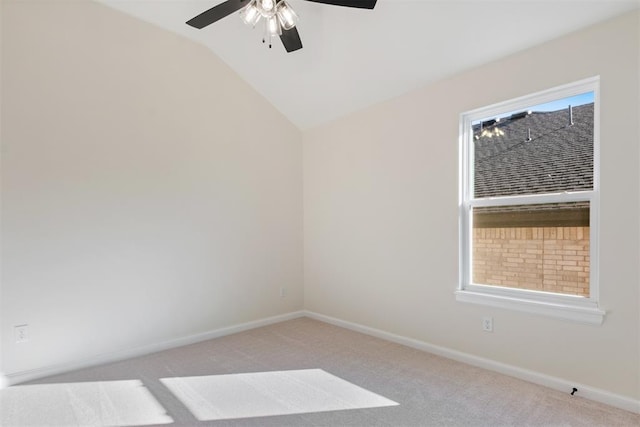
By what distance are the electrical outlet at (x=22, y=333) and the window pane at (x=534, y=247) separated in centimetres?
350

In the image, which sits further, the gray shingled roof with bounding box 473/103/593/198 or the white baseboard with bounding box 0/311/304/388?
the white baseboard with bounding box 0/311/304/388

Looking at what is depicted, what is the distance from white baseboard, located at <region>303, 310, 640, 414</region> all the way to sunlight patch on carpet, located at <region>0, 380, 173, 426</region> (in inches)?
81.2

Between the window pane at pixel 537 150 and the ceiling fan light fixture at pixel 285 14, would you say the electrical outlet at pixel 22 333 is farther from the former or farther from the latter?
the window pane at pixel 537 150

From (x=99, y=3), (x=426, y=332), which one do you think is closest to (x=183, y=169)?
(x=99, y=3)

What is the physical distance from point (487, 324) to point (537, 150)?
1369 mm

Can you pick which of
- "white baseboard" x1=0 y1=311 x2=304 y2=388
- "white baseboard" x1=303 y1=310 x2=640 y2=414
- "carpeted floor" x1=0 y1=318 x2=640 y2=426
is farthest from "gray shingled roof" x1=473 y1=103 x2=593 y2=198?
"white baseboard" x1=0 y1=311 x2=304 y2=388

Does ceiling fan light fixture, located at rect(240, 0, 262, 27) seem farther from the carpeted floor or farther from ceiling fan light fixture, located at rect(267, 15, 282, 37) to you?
the carpeted floor

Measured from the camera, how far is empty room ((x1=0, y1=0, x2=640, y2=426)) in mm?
2145

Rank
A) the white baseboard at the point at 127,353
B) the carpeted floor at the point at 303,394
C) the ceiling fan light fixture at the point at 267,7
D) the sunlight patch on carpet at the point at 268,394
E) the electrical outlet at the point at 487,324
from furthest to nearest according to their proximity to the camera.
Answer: the electrical outlet at the point at 487,324
the white baseboard at the point at 127,353
the sunlight patch on carpet at the point at 268,394
the carpeted floor at the point at 303,394
the ceiling fan light fixture at the point at 267,7

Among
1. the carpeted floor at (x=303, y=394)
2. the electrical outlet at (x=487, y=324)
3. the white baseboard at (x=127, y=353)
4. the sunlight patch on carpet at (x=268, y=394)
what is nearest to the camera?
the carpeted floor at (x=303, y=394)

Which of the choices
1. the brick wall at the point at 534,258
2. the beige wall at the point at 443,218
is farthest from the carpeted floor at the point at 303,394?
the brick wall at the point at 534,258

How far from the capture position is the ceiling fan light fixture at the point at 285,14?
1998 millimetres

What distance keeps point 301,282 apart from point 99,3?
3453 millimetres

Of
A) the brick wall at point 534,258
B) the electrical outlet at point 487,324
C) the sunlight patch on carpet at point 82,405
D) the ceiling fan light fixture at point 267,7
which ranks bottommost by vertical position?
the sunlight patch on carpet at point 82,405
